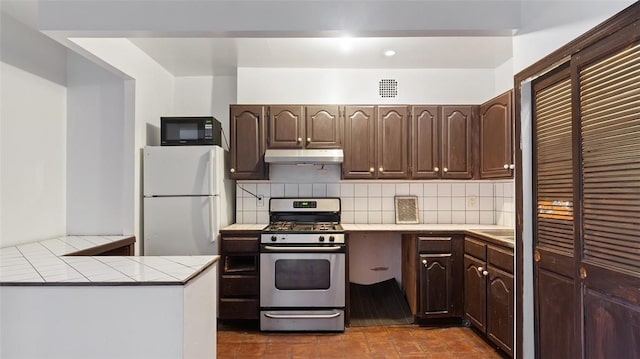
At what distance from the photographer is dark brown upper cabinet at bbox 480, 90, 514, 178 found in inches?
114

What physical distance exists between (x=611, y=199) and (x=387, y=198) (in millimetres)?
2412

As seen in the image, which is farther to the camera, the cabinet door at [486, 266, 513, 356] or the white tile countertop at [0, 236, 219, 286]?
the cabinet door at [486, 266, 513, 356]

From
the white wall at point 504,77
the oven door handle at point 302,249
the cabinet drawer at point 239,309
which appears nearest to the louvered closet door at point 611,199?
the oven door handle at point 302,249

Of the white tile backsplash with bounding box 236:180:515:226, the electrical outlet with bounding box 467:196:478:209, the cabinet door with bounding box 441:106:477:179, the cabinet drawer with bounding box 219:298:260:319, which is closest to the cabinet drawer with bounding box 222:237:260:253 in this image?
the cabinet drawer with bounding box 219:298:260:319

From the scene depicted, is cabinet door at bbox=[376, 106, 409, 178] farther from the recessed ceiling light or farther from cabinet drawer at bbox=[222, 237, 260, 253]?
cabinet drawer at bbox=[222, 237, 260, 253]

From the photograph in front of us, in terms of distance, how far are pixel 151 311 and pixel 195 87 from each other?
277 centimetres

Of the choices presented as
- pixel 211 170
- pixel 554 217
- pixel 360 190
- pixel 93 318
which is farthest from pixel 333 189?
pixel 93 318

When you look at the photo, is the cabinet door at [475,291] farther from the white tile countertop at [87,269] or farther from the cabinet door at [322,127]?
the white tile countertop at [87,269]

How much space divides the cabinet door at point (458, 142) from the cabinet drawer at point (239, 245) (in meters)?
1.90

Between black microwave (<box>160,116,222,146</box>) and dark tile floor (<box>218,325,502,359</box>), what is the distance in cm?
167

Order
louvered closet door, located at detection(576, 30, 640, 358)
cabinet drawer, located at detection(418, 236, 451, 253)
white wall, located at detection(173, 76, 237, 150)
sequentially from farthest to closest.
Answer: white wall, located at detection(173, 76, 237, 150), cabinet drawer, located at detection(418, 236, 451, 253), louvered closet door, located at detection(576, 30, 640, 358)

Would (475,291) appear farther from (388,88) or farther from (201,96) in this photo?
(201,96)

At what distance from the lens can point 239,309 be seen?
3.10 metres

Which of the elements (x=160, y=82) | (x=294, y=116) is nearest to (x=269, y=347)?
(x=294, y=116)
